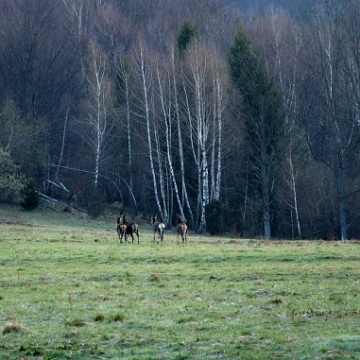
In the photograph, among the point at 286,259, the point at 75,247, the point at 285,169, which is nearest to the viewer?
the point at 286,259

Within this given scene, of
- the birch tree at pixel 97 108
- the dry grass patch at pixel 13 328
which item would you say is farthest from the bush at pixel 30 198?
the dry grass patch at pixel 13 328

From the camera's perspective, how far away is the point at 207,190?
58.4 metres

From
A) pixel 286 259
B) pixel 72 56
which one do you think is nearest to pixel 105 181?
pixel 72 56

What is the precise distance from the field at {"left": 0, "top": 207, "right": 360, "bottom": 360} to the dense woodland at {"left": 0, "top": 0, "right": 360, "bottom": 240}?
2321cm

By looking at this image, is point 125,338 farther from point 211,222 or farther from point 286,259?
point 211,222

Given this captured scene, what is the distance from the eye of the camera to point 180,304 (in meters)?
16.3

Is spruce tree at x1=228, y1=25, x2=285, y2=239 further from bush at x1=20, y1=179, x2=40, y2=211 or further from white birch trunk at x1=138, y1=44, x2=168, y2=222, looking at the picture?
bush at x1=20, y1=179, x2=40, y2=211

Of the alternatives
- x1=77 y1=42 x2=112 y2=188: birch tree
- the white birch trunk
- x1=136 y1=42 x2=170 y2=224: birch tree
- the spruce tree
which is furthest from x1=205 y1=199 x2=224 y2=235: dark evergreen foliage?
x1=77 y1=42 x2=112 y2=188: birch tree

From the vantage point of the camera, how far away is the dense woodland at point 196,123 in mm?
52812

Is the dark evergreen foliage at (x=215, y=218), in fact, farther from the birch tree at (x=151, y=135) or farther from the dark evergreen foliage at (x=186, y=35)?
the dark evergreen foliage at (x=186, y=35)

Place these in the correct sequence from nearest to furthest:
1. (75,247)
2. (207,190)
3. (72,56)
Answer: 1. (75,247)
2. (207,190)
3. (72,56)

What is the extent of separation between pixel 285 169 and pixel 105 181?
2003 cm

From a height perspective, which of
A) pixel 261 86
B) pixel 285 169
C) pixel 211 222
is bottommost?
pixel 211 222

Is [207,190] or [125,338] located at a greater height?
[207,190]
